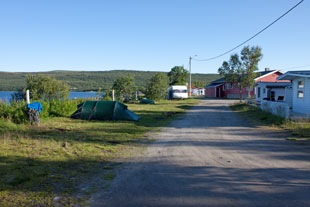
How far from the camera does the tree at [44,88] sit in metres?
22.7

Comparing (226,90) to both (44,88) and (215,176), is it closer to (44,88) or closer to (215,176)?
(44,88)

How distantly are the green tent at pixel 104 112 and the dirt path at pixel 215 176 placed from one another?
6.04 metres

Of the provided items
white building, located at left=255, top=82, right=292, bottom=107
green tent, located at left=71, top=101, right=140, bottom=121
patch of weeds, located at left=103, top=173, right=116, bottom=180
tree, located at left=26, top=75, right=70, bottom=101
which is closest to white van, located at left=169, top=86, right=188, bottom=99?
white building, located at left=255, top=82, right=292, bottom=107

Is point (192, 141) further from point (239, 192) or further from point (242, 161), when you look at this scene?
point (239, 192)

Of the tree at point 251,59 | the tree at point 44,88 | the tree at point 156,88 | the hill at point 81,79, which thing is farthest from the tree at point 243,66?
the hill at point 81,79

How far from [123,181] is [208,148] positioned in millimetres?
3705

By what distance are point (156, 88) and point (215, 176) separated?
111ft

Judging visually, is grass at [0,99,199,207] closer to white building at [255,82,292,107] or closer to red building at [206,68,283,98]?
white building at [255,82,292,107]

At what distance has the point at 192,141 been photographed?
30.2 ft

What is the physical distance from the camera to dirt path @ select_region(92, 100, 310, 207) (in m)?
4.16

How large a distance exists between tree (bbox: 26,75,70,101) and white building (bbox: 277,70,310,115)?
1779cm

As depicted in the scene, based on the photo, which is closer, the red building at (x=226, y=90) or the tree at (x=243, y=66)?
the tree at (x=243, y=66)

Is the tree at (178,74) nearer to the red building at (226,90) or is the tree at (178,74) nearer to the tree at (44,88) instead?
the red building at (226,90)

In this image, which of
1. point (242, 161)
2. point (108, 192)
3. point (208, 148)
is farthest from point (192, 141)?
point (108, 192)
